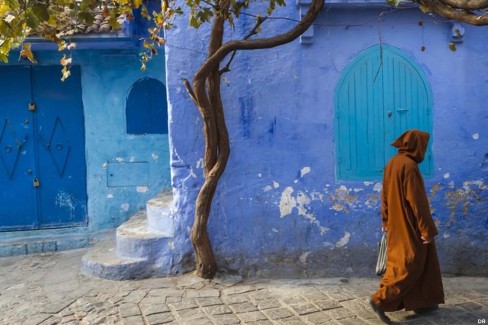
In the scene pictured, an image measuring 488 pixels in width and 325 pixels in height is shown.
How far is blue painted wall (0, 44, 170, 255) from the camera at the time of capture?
7051 mm

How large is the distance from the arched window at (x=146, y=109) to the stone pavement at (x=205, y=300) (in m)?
2.30

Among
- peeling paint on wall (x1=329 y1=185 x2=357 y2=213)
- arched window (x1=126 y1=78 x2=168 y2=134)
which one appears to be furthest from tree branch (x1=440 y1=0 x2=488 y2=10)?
arched window (x1=126 y1=78 x2=168 y2=134)

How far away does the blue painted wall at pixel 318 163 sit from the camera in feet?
17.9

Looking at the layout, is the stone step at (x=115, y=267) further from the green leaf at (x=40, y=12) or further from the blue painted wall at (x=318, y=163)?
the green leaf at (x=40, y=12)

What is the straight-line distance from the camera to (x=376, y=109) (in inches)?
217

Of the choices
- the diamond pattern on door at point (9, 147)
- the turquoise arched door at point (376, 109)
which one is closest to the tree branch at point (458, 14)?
the turquoise arched door at point (376, 109)

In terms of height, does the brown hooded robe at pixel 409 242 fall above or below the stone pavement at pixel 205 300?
above

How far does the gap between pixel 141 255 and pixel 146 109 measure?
2.49m

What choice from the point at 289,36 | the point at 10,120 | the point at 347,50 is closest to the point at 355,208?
the point at 347,50

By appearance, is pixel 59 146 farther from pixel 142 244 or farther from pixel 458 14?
pixel 458 14

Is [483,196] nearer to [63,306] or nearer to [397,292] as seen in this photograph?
[397,292]

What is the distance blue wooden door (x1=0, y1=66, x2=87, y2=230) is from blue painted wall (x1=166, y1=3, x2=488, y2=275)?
238 centimetres

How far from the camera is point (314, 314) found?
14.6ft

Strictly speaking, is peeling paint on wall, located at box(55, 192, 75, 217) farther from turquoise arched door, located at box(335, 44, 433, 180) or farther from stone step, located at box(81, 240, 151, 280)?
turquoise arched door, located at box(335, 44, 433, 180)
